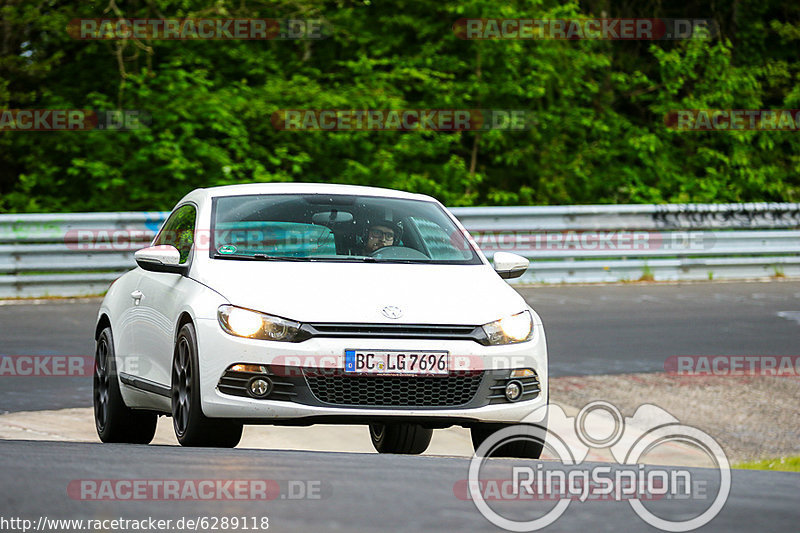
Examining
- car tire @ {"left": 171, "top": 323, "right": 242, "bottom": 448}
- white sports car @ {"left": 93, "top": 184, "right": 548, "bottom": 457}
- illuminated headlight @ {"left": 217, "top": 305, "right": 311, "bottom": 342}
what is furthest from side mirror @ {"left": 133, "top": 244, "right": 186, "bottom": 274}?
illuminated headlight @ {"left": 217, "top": 305, "right": 311, "bottom": 342}

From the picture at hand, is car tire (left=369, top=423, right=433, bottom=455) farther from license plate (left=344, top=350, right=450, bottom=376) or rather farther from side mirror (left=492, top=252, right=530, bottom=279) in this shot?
license plate (left=344, top=350, right=450, bottom=376)

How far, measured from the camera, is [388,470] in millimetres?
3537

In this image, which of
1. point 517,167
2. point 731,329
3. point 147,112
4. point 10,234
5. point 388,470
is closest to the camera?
point 388,470

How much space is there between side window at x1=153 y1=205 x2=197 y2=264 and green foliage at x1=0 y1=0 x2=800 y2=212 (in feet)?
33.5

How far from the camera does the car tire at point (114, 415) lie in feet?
25.6

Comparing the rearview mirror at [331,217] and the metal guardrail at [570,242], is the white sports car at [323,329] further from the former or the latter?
the metal guardrail at [570,242]

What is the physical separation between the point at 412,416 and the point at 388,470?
2.87m

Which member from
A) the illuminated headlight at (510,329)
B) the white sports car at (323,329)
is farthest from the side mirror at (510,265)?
the illuminated headlight at (510,329)

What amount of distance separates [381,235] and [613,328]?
258 inches

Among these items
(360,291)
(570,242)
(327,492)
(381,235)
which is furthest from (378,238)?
(570,242)

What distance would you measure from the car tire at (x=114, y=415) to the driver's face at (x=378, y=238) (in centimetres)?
154

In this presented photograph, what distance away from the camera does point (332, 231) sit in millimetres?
7578

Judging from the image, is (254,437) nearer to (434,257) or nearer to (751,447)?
(434,257)

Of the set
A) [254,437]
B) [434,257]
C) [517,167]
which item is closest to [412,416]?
[434,257]
